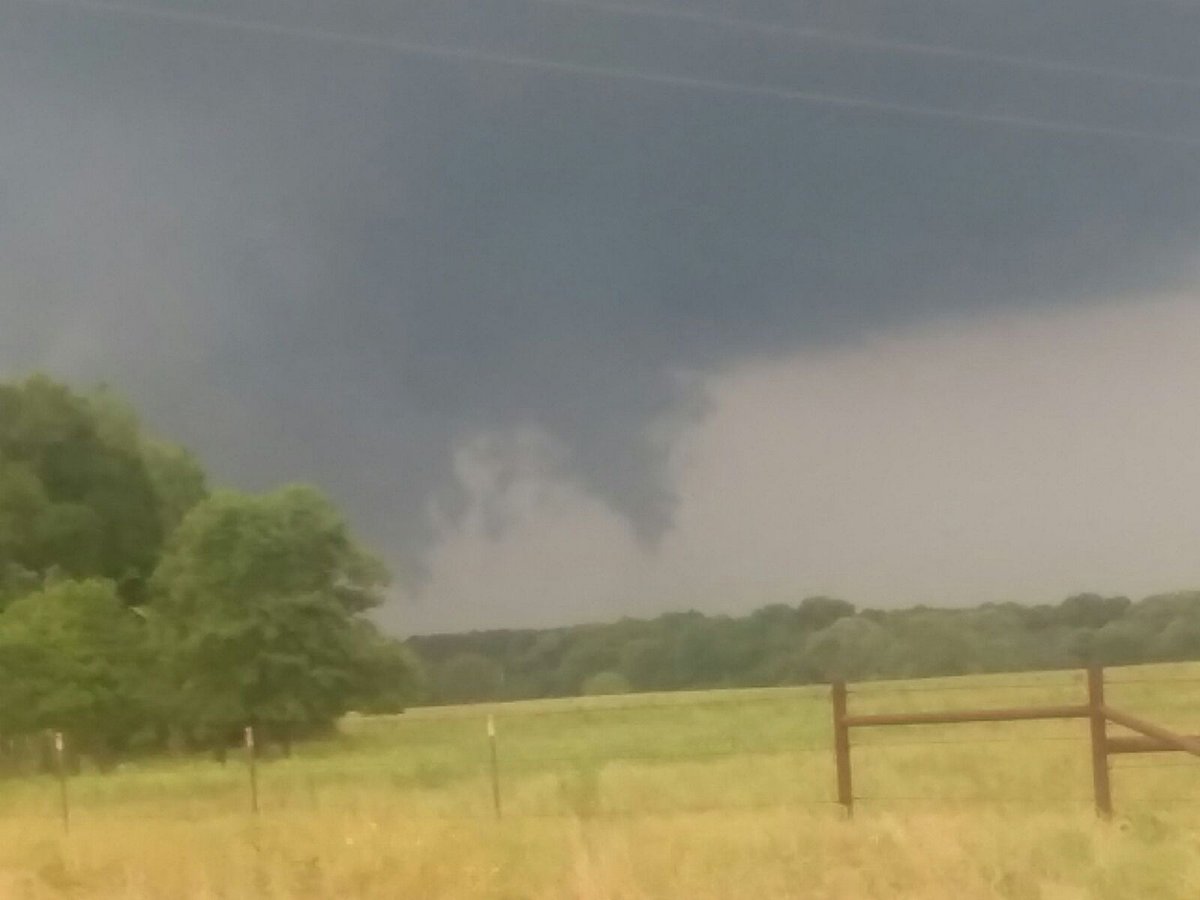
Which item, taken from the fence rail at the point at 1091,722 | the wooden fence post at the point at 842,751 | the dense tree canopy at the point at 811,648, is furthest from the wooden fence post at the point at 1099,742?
the dense tree canopy at the point at 811,648

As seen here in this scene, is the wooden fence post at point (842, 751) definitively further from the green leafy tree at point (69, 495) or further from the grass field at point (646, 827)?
the green leafy tree at point (69, 495)

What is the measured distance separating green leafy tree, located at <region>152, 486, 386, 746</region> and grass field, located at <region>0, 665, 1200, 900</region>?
21.7ft

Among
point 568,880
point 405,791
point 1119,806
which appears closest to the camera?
point 568,880

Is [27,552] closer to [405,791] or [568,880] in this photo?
[405,791]

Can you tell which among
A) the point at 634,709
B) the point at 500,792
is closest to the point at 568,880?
the point at 500,792

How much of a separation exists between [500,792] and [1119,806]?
6774mm

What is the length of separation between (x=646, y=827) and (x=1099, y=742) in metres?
3.60

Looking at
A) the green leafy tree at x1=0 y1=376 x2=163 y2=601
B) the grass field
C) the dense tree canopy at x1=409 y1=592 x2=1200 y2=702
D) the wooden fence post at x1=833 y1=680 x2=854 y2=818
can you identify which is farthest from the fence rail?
the green leafy tree at x1=0 y1=376 x2=163 y2=601

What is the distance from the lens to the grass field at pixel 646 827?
31.4 feet

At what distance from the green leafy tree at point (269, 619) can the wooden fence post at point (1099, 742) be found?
1926 centimetres

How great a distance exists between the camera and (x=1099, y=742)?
1208cm

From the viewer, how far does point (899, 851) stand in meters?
10.0

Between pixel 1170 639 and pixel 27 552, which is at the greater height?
pixel 27 552

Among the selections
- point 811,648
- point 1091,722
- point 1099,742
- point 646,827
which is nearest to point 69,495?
point 811,648
